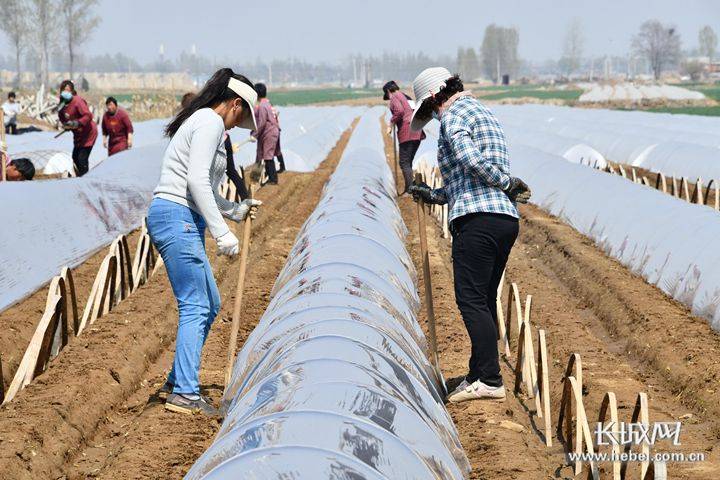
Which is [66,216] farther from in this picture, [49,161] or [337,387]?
[49,161]

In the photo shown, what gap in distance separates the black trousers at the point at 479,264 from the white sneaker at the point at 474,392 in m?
0.16

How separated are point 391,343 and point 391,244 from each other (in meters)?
3.08

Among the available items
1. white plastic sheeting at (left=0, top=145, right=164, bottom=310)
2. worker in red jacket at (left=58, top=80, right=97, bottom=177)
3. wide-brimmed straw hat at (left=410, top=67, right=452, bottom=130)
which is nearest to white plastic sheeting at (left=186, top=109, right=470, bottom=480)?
wide-brimmed straw hat at (left=410, top=67, right=452, bottom=130)

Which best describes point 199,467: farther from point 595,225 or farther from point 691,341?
point 595,225

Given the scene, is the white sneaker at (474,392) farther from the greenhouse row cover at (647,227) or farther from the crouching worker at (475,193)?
the greenhouse row cover at (647,227)

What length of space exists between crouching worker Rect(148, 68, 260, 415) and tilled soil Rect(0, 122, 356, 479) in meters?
0.41

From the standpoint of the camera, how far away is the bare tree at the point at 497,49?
637 ft

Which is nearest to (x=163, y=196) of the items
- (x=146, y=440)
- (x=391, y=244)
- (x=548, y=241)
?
(x=146, y=440)

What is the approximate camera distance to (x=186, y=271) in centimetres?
521

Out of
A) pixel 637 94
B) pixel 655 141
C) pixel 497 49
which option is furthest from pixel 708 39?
pixel 655 141

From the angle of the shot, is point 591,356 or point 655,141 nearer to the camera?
point 591,356

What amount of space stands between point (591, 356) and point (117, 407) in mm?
3235

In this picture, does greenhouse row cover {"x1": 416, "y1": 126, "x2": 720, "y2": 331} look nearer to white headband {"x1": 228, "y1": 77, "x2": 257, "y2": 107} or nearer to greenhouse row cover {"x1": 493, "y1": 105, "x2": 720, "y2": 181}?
greenhouse row cover {"x1": 493, "y1": 105, "x2": 720, "y2": 181}

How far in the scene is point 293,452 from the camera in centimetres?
308
